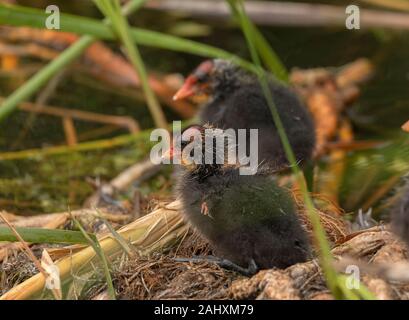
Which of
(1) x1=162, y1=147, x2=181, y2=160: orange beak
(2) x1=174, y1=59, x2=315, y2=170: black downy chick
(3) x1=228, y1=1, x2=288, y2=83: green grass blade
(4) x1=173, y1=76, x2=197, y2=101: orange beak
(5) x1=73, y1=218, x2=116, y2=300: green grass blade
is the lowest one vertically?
(5) x1=73, y1=218, x2=116, y2=300: green grass blade

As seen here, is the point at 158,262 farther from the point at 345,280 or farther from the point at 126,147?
the point at 126,147

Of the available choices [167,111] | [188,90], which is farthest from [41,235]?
[167,111]

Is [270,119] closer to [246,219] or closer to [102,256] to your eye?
[246,219]

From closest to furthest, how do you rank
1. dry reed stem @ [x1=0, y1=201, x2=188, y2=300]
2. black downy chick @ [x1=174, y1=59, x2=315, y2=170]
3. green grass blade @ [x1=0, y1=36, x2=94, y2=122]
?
dry reed stem @ [x1=0, y1=201, x2=188, y2=300] → green grass blade @ [x1=0, y1=36, x2=94, y2=122] → black downy chick @ [x1=174, y1=59, x2=315, y2=170]

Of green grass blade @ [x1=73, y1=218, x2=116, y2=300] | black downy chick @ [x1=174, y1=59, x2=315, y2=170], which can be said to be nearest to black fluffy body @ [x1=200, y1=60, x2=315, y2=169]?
black downy chick @ [x1=174, y1=59, x2=315, y2=170]

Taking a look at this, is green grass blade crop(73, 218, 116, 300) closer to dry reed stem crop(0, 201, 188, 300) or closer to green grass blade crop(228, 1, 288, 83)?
dry reed stem crop(0, 201, 188, 300)

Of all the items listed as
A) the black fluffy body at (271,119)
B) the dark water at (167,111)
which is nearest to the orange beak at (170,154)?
the black fluffy body at (271,119)

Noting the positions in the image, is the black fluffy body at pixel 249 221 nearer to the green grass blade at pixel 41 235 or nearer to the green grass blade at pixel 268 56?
the green grass blade at pixel 41 235
